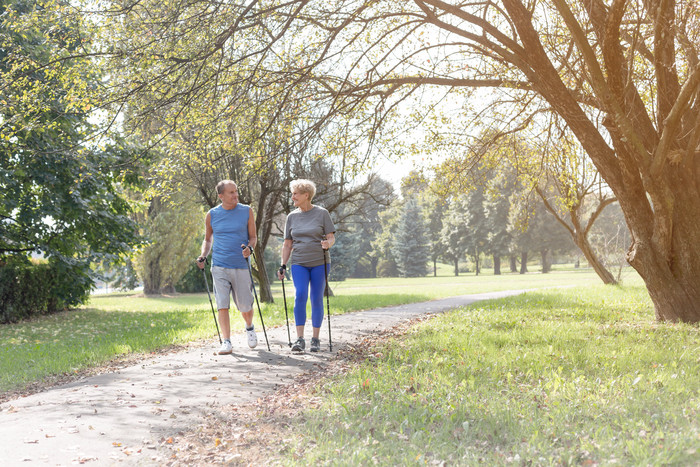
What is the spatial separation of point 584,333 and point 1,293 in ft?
48.0

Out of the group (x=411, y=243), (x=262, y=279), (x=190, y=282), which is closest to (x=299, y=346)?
(x=262, y=279)

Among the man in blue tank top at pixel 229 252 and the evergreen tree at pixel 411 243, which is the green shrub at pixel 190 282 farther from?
the evergreen tree at pixel 411 243

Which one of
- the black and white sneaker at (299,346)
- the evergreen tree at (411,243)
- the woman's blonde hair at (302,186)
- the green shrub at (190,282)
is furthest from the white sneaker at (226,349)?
the evergreen tree at (411,243)

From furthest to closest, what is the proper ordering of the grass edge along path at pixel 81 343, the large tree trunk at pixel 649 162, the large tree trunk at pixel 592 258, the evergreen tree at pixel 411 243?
the evergreen tree at pixel 411 243
the large tree trunk at pixel 592 258
the large tree trunk at pixel 649 162
the grass edge along path at pixel 81 343

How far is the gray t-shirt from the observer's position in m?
7.36

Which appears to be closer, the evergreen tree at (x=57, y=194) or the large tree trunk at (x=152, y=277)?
the evergreen tree at (x=57, y=194)

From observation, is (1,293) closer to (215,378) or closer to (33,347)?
(33,347)

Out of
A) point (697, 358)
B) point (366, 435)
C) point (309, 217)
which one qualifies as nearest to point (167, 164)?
point (309, 217)

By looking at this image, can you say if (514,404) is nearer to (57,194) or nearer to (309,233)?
(309,233)

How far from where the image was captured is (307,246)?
7.36 m

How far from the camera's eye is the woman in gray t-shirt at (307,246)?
7328 mm

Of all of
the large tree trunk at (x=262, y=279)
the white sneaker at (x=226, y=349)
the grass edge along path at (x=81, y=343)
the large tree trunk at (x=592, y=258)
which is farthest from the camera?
the large tree trunk at (x=592, y=258)

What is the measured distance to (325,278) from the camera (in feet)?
24.4

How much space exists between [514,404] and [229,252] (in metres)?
4.30
